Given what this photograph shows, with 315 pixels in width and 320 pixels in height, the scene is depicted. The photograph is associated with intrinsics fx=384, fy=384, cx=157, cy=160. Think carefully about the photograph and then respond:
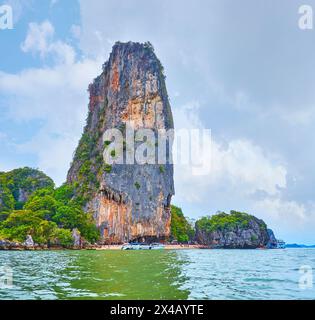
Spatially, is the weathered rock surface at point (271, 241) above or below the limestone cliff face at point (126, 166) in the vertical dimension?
below

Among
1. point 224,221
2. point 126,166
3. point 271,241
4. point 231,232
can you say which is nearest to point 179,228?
point 224,221

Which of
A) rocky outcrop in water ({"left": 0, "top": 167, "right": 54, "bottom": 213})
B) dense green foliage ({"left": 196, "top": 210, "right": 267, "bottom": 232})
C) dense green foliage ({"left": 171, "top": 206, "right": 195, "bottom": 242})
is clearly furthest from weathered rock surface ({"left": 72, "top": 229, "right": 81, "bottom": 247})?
dense green foliage ({"left": 196, "top": 210, "right": 267, "bottom": 232})

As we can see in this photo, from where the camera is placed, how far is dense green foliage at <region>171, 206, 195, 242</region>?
66.6 metres

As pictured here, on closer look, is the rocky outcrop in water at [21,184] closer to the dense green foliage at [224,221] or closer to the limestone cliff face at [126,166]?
the limestone cliff face at [126,166]

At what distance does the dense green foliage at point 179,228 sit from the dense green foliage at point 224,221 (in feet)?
8.94

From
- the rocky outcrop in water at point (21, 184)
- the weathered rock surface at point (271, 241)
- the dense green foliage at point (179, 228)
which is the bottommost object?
the weathered rock surface at point (271, 241)

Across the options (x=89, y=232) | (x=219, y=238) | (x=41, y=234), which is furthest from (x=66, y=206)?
(x=219, y=238)

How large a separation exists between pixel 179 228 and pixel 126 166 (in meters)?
19.5

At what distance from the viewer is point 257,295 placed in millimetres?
7953

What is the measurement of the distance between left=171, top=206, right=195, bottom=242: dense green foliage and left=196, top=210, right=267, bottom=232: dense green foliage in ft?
8.94

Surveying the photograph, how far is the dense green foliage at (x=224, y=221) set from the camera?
73.5m

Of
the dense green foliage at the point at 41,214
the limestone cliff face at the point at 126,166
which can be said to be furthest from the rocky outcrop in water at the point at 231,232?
the dense green foliage at the point at 41,214

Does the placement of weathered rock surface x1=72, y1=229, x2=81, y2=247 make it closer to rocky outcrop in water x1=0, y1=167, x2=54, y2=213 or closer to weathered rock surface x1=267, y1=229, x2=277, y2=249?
rocky outcrop in water x1=0, y1=167, x2=54, y2=213
